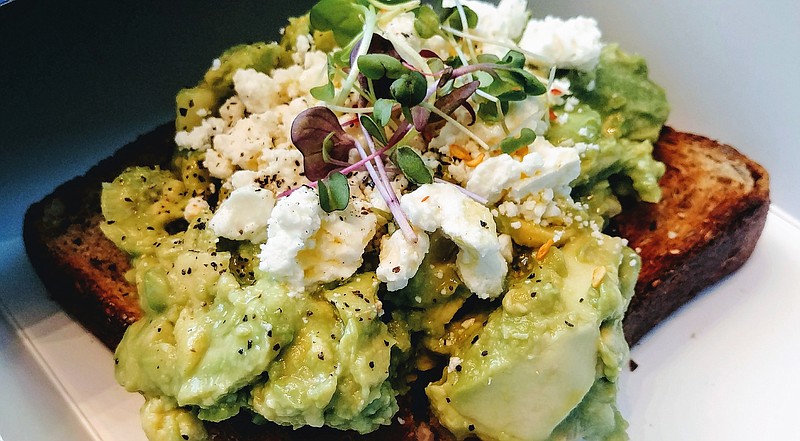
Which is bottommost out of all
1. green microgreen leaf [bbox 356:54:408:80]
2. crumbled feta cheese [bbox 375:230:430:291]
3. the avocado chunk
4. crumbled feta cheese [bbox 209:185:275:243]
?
the avocado chunk

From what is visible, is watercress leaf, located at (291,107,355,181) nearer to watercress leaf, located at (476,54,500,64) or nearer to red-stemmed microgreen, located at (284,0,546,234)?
red-stemmed microgreen, located at (284,0,546,234)

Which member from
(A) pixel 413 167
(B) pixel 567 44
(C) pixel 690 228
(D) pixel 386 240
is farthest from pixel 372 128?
(C) pixel 690 228

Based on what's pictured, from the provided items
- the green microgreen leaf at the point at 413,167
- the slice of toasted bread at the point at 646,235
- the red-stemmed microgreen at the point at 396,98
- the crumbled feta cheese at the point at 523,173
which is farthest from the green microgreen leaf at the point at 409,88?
the slice of toasted bread at the point at 646,235

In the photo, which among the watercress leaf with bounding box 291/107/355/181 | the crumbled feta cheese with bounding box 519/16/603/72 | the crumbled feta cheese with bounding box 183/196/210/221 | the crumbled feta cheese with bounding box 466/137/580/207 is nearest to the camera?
the crumbled feta cheese with bounding box 466/137/580/207

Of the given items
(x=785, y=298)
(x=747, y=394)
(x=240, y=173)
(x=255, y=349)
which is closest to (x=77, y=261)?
(x=240, y=173)

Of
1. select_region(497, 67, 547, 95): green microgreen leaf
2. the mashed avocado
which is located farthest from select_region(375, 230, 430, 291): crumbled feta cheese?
select_region(497, 67, 547, 95): green microgreen leaf

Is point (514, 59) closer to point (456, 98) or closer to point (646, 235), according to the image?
point (456, 98)

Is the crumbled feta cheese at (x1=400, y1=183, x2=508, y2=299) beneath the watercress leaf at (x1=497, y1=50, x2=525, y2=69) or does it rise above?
beneath
